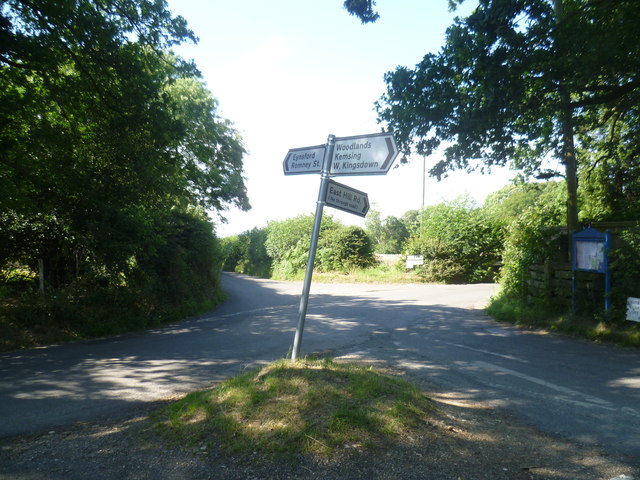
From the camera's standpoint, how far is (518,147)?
396 inches

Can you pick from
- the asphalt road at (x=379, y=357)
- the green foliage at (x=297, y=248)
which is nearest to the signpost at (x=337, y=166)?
the asphalt road at (x=379, y=357)

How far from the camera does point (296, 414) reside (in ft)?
10.9

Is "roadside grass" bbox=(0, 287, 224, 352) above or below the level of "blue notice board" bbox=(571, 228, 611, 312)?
below

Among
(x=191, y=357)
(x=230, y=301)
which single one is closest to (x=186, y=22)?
(x=191, y=357)

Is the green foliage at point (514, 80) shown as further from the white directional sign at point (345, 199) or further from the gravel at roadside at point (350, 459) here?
the gravel at roadside at point (350, 459)

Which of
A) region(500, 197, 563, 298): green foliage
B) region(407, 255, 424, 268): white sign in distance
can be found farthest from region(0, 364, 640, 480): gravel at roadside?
region(407, 255, 424, 268): white sign in distance

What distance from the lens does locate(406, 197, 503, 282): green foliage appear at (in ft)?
77.4

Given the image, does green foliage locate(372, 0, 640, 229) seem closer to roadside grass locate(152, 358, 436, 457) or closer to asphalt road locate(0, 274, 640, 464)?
asphalt road locate(0, 274, 640, 464)

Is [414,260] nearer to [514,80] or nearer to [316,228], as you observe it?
[514,80]

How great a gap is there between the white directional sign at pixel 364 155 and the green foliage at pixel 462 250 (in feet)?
65.8

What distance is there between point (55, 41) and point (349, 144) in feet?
20.8

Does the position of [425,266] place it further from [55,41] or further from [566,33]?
[55,41]

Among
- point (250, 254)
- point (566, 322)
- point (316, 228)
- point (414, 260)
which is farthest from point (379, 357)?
point (250, 254)

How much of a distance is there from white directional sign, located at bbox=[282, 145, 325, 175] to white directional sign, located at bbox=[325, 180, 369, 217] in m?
0.31
